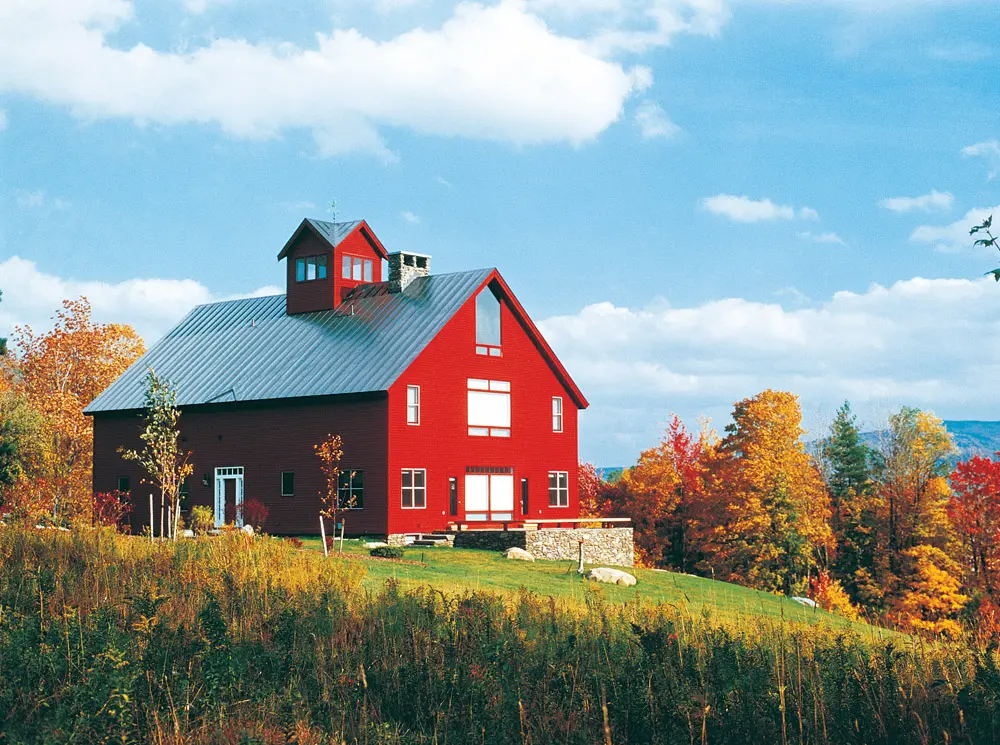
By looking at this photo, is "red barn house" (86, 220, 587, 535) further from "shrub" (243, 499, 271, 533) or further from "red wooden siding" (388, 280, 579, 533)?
"shrub" (243, 499, 271, 533)

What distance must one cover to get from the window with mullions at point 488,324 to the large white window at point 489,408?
50.2 inches

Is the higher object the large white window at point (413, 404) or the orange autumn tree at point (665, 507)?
the large white window at point (413, 404)

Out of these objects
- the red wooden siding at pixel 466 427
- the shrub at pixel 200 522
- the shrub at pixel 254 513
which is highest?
the red wooden siding at pixel 466 427

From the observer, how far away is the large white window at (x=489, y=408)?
4397cm

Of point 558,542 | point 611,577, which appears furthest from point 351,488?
point 611,577

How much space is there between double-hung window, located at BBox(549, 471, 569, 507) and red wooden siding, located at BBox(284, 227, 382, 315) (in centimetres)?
1164

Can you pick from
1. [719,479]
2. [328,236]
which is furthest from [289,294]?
[719,479]

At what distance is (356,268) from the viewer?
48906mm

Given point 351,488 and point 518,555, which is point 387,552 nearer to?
point 518,555

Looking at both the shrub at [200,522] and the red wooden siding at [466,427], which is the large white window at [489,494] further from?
the shrub at [200,522]

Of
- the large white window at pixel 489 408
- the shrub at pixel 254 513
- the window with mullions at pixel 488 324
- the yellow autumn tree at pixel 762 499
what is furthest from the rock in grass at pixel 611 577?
the yellow autumn tree at pixel 762 499

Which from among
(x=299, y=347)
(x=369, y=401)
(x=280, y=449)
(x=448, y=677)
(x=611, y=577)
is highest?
(x=299, y=347)

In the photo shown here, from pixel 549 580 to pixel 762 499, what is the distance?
2965 centimetres

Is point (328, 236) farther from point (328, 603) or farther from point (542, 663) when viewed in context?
point (542, 663)
